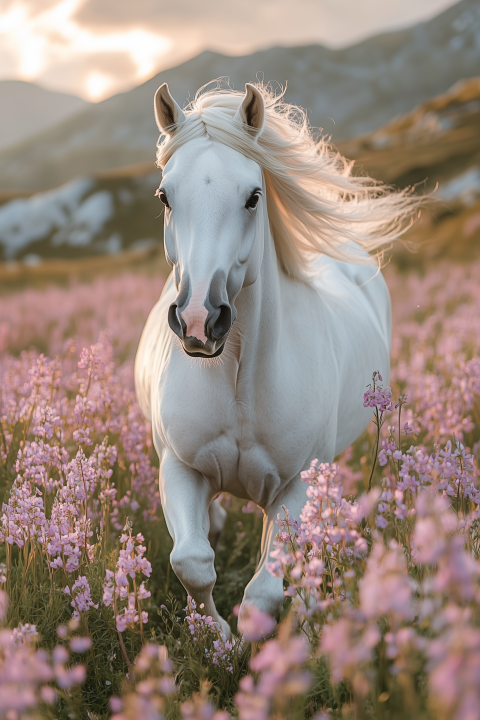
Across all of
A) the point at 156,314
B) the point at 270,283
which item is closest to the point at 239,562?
the point at 156,314

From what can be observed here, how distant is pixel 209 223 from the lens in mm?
2322

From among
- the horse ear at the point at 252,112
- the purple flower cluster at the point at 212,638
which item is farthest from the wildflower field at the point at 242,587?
the horse ear at the point at 252,112

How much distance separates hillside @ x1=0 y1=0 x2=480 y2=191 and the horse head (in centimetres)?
10139

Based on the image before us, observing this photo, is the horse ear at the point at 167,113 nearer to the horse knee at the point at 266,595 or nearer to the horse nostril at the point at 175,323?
the horse nostril at the point at 175,323

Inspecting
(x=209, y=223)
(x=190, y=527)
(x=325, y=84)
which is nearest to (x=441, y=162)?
(x=209, y=223)

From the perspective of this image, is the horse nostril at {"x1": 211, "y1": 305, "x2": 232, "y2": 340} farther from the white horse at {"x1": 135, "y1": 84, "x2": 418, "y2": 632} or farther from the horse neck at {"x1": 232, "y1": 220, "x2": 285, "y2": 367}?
the horse neck at {"x1": 232, "y1": 220, "x2": 285, "y2": 367}

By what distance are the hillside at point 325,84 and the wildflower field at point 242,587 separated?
3968 inches

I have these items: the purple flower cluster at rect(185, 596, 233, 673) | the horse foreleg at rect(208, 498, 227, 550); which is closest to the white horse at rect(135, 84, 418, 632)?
the purple flower cluster at rect(185, 596, 233, 673)

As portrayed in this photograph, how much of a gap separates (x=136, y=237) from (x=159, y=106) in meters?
45.8

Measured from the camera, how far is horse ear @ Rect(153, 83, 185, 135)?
275cm

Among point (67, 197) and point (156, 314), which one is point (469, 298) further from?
point (67, 197)

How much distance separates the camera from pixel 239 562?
13.5ft

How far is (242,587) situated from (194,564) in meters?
1.11

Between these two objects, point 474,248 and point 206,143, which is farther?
point 474,248
